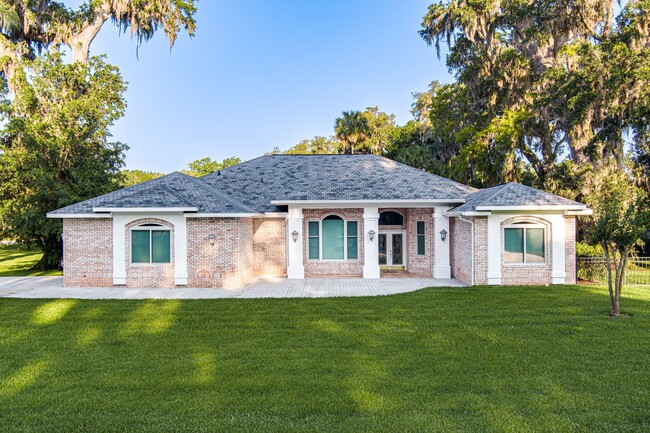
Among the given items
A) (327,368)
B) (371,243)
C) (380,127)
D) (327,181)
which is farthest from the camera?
(380,127)

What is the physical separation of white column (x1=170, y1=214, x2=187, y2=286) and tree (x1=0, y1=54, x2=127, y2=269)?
8443 millimetres

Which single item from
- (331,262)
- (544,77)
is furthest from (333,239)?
(544,77)

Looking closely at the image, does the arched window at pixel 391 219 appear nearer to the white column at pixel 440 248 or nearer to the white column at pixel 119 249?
the white column at pixel 440 248

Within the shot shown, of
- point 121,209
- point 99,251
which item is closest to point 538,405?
point 121,209

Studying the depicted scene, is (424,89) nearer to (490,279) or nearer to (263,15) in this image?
(263,15)

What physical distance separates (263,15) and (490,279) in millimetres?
20925

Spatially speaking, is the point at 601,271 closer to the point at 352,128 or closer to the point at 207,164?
the point at 352,128

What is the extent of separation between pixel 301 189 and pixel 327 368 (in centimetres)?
1141

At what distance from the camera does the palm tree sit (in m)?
30.1

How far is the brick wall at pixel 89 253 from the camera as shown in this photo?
47.7ft

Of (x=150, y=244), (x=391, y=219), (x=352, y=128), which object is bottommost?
(x=150, y=244)

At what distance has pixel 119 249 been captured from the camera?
14398 millimetres

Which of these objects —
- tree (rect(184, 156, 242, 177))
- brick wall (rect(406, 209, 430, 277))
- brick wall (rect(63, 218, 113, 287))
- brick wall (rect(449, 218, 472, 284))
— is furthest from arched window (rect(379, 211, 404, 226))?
tree (rect(184, 156, 242, 177))

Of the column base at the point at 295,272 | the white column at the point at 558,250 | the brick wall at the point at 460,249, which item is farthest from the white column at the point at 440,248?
the column base at the point at 295,272
